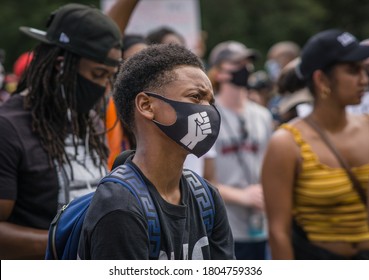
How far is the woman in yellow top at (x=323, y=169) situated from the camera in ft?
14.7

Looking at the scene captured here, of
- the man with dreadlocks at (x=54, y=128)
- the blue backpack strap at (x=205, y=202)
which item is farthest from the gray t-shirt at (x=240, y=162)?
the blue backpack strap at (x=205, y=202)

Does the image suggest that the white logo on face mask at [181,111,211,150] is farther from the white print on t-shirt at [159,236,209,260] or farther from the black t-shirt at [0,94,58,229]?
Result: the black t-shirt at [0,94,58,229]

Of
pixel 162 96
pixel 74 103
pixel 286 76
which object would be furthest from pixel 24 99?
pixel 286 76

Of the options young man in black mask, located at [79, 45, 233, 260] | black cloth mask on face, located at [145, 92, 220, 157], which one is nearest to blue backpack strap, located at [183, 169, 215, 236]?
young man in black mask, located at [79, 45, 233, 260]

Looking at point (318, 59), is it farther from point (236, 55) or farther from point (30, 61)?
point (236, 55)

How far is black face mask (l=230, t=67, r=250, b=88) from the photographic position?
277 inches

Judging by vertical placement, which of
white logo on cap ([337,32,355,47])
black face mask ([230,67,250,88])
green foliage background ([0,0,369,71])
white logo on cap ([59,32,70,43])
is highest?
white logo on cap ([59,32,70,43])

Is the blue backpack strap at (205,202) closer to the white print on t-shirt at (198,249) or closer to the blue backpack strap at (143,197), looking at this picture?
the white print on t-shirt at (198,249)

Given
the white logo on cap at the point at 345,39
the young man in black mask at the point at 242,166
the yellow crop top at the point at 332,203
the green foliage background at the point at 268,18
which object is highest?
the white logo on cap at the point at 345,39

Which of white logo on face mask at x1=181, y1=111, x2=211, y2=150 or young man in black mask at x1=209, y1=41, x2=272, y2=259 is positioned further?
young man in black mask at x1=209, y1=41, x2=272, y2=259

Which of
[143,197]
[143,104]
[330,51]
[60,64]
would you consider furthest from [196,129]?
[330,51]

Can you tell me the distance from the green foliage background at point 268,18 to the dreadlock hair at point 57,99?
67.3 ft

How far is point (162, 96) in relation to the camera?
2.83 metres

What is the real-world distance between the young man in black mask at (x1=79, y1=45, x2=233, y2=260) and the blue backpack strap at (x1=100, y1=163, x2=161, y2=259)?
0.02 metres
